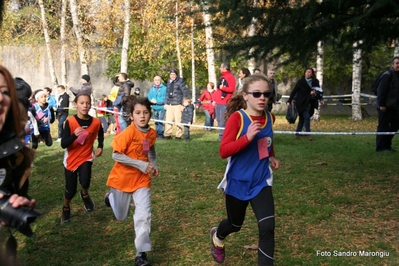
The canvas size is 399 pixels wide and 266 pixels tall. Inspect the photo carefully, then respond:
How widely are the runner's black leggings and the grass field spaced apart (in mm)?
685

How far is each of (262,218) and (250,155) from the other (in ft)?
1.93

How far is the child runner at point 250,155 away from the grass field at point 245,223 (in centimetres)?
93

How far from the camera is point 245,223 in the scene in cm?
668

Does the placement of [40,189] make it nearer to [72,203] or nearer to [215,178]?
[72,203]

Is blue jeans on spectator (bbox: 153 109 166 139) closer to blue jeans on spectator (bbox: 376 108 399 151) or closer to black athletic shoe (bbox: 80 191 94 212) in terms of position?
blue jeans on spectator (bbox: 376 108 399 151)

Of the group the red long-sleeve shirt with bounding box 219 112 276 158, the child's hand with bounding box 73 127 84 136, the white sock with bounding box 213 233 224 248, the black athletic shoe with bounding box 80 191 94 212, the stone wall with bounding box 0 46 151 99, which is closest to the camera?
the red long-sleeve shirt with bounding box 219 112 276 158

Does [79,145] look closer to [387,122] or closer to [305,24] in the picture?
[305,24]

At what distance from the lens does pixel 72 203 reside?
8227 millimetres

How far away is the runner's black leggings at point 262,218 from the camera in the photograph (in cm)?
451

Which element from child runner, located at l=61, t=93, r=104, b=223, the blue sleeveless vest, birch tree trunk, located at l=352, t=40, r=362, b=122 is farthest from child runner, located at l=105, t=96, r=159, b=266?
birch tree trunk, located at l=352, t=40, r=362, b=122

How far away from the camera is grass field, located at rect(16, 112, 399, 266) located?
5668mm

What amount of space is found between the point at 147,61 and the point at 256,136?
84.6 feet

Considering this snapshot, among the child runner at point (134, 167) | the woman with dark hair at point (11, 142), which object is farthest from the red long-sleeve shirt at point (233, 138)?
the woman with dark hair at point (11, 142)

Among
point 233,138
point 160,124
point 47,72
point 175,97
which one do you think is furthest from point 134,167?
point 47,72
